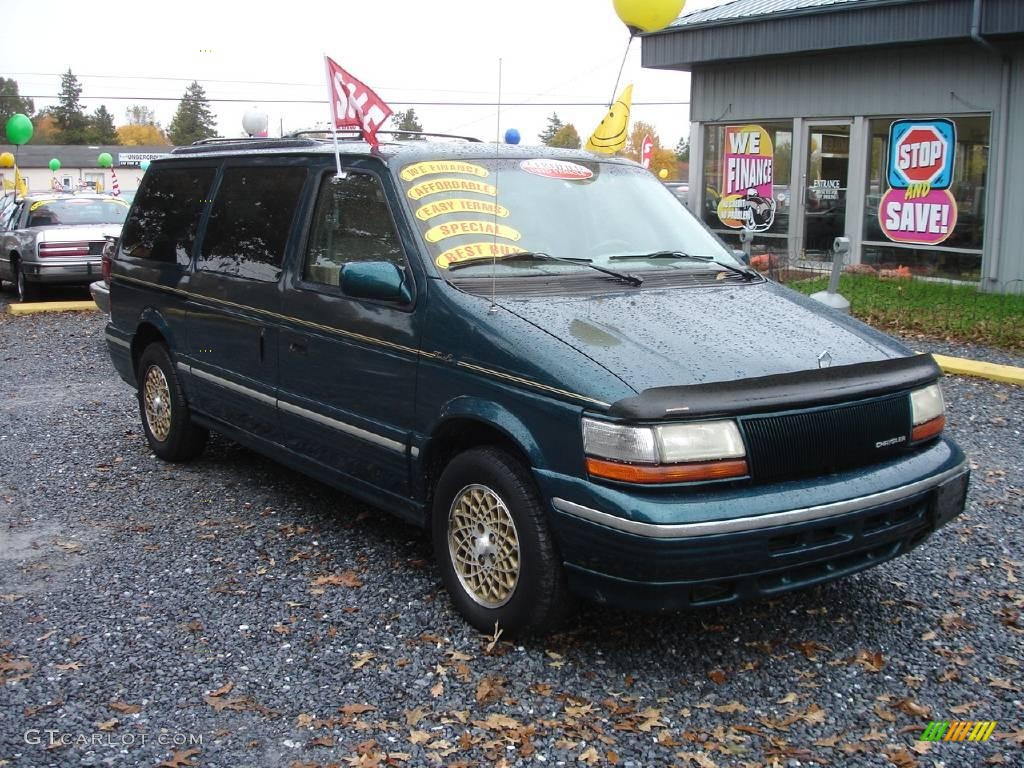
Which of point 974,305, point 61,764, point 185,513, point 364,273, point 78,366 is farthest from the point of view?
point 974,305

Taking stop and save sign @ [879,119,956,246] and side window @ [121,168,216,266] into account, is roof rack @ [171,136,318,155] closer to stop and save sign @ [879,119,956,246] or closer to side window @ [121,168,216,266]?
side window @ [121,168,216,266]

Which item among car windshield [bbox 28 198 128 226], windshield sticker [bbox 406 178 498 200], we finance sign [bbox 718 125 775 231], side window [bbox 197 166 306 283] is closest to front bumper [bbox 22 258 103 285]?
car windshield [bbox 28 198 128 226]

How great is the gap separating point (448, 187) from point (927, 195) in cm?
1071

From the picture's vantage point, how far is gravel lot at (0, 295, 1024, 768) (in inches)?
136

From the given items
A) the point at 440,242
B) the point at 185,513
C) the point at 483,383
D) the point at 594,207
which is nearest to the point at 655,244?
the point at 594,207

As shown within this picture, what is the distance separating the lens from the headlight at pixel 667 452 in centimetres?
353

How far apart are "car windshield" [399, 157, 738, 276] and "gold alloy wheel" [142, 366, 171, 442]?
2.80 m

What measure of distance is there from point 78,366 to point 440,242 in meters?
7.44

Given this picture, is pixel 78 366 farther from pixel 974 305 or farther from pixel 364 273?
pixel 974 305

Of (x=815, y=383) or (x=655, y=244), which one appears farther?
(x=655, y=244)

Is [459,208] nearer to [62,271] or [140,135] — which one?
[62,271]

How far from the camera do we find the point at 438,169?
4859mm

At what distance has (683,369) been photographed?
12.2 feet

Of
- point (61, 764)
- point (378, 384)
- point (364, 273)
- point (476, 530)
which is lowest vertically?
Answer: point (61, 764)
